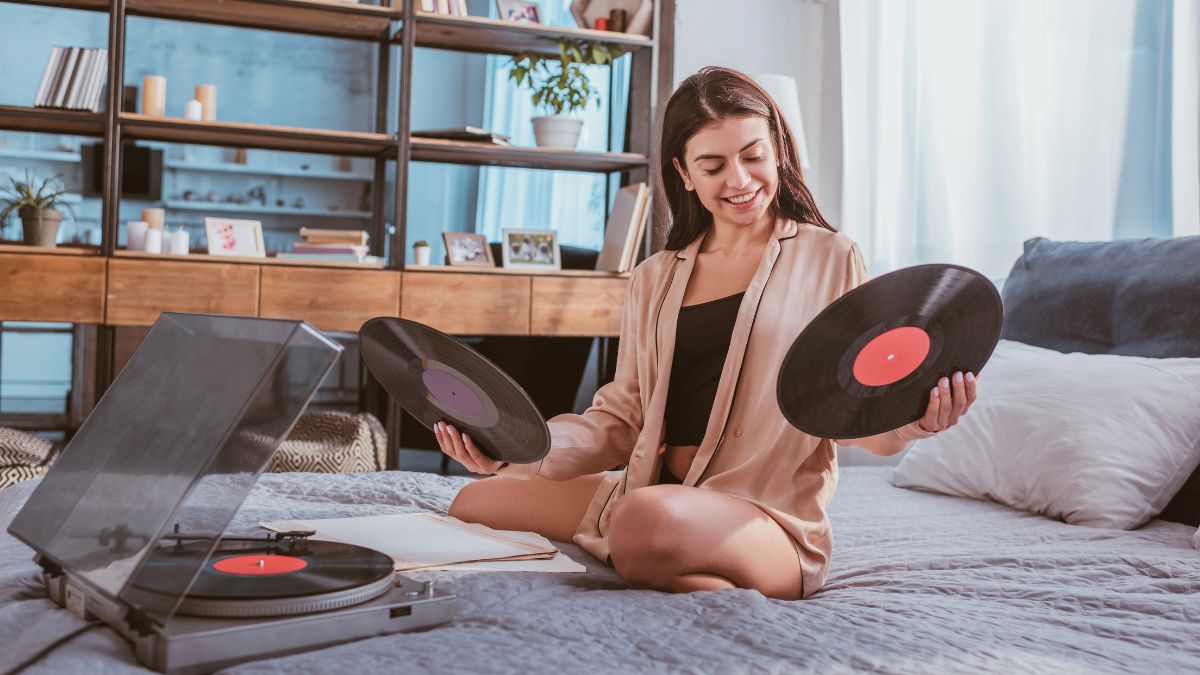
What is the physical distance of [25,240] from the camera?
10.6ft

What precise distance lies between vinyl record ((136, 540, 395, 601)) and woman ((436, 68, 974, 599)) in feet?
1.11

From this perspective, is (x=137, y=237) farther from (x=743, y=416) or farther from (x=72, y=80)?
(x=743, y=416)

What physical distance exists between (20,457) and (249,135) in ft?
4.13

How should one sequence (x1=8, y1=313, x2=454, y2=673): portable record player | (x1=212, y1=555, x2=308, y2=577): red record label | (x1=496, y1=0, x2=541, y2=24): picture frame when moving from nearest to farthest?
(x1=8, y1=313, x2=454, y2=673): portable record player, (x1=212, y1=555, x2=308, y2=577): red record label, (x1=496, y1=0, x2=541, y2=24): picture frame

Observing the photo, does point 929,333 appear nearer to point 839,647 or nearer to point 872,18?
point 839,647

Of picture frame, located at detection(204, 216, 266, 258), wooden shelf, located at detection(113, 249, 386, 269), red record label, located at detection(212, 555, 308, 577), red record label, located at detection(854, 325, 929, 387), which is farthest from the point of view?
picture frame, located at detection(204, 216, 266, 258)

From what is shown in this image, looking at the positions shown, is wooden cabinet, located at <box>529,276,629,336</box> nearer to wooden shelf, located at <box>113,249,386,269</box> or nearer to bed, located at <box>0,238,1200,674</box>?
wooden shelf, located at <box>113,249,386,269</box>

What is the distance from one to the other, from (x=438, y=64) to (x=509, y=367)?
12.3ft

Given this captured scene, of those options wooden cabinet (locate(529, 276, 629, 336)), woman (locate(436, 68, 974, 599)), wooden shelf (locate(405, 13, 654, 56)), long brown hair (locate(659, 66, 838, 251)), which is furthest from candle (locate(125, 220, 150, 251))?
long brown hair (locate(659, 66, 838, 251))

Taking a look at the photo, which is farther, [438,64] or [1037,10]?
[438,64]

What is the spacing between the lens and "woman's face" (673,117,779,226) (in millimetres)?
1590

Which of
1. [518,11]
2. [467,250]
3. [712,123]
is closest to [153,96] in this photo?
[467,250]

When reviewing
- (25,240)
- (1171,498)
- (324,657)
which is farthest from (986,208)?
(25,240)

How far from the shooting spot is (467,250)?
352 cm
